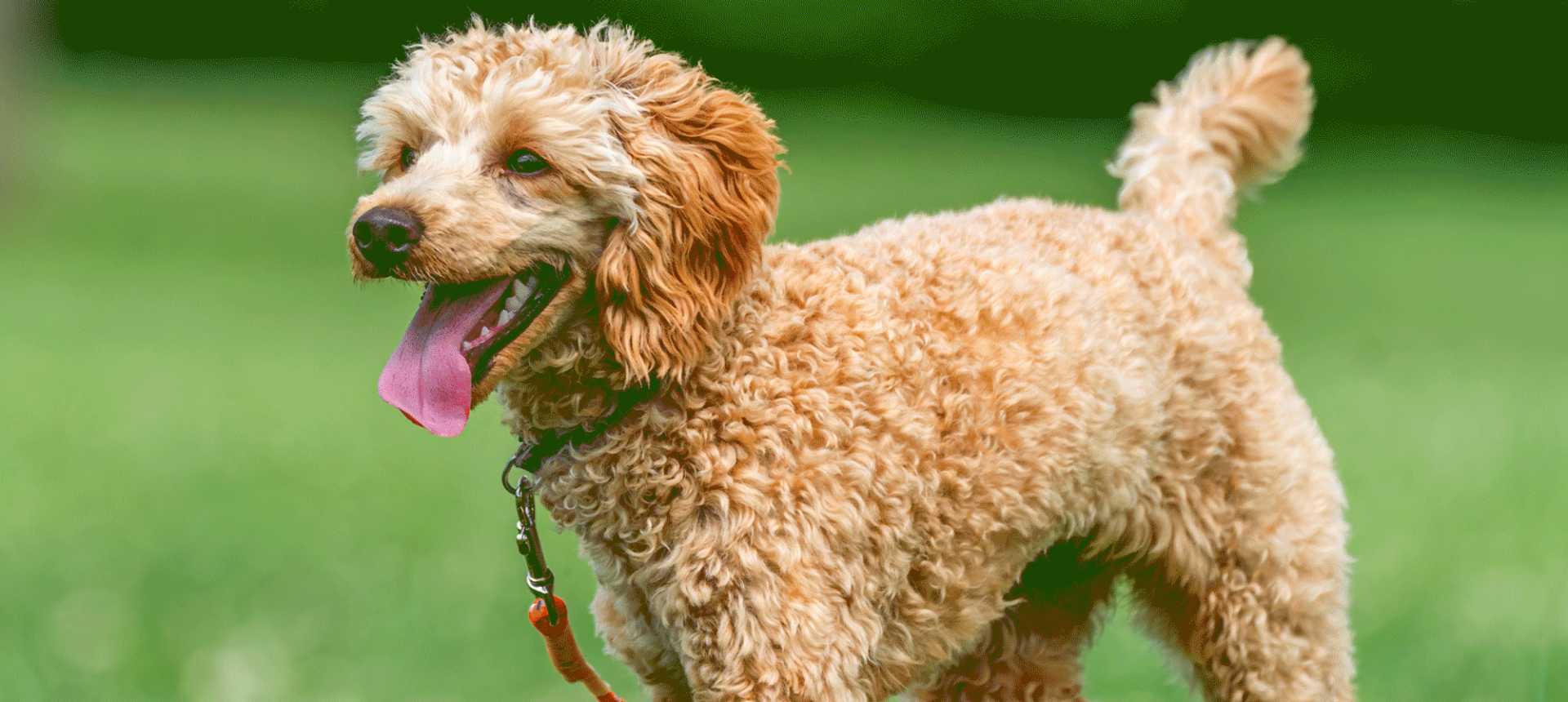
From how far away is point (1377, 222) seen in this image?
20.4 metres

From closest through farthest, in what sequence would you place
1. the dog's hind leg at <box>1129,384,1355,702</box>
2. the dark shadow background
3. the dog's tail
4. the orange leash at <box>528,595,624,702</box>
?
the orange leash at <box>528,595,624,702</box> < the dog's hind leg at <box>1129,384,1355,702</box> < the dog's tail < the dark shadow background

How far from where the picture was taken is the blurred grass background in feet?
17.1

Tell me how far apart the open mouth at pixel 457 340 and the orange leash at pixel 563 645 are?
0.66 m

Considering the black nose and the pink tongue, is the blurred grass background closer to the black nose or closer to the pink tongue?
the pink tongue

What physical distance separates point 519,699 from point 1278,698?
2302mm

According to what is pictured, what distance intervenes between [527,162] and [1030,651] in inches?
83.9

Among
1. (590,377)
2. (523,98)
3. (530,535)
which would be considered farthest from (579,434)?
(523,98)

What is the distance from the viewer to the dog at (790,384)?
268 centimetres

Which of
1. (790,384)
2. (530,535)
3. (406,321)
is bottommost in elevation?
(530,535)

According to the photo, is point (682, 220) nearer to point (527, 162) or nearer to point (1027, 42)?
point (527, 162)

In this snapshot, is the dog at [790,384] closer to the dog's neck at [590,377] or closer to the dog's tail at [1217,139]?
the dog's neck at [590,377]

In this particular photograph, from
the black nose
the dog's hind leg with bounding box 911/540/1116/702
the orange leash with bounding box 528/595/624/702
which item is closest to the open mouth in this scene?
the black nose

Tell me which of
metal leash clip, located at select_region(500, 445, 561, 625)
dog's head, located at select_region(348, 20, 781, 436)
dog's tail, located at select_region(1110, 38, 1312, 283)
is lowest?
metal leash clip, located at select_region(500, 445, 561, 625)

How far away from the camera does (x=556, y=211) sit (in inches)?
105
